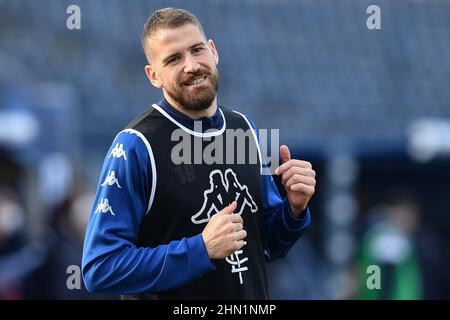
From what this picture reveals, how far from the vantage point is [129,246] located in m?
2.94

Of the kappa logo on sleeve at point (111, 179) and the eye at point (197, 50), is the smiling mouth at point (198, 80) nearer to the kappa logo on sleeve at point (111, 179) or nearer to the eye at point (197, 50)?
the eye at point (197, 50)

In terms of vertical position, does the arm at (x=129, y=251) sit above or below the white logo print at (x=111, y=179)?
below

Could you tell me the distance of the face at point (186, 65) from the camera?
3045mm

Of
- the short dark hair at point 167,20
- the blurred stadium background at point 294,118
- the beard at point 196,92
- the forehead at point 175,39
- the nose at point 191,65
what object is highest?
the blurred stadium background at point 294,118

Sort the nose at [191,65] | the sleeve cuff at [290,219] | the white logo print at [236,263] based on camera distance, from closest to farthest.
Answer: the nose at [191,65], the white logo print at [236,263], the sleeve cuff at [290,219]

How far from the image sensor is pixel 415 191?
12055 millimetres

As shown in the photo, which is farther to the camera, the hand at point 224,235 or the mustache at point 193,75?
the mustache at point 193,75

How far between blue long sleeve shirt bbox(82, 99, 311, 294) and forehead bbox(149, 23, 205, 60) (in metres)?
0.32

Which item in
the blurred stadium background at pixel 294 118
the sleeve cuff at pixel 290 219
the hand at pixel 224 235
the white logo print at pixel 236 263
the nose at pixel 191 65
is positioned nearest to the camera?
the hand at pixel 224 235

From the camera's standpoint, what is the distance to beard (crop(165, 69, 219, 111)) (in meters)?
3.06

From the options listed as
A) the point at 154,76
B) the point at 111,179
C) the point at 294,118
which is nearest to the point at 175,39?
the point at 154,76

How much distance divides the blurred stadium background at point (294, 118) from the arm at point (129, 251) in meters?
3.56

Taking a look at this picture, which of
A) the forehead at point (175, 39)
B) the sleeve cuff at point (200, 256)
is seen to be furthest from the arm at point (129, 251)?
the forehead at point (175, 39)
